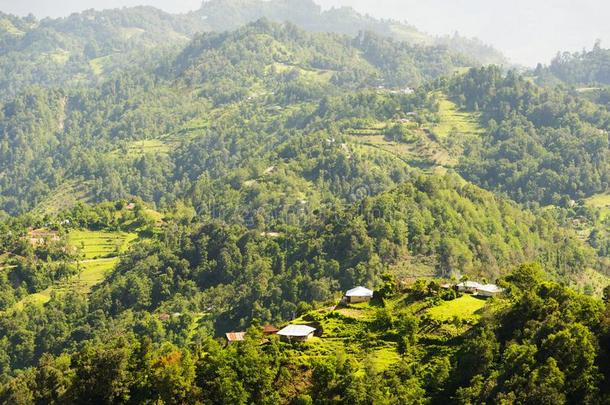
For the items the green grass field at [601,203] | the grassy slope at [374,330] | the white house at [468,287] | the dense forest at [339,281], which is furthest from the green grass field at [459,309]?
the green grass field at [601,203]

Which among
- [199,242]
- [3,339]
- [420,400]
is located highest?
[420,400]

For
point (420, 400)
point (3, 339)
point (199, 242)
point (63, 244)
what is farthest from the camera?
point (63, 244)

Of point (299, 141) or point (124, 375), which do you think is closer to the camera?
point (124, 375)

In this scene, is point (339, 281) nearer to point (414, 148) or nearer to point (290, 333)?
point (290, 333)

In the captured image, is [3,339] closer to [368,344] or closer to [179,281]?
[179,281]

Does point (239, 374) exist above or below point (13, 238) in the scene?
above

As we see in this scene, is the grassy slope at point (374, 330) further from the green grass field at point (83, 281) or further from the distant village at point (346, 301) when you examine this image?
the green grass field at point (83, 281)

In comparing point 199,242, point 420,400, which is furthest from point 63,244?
point 420,400
